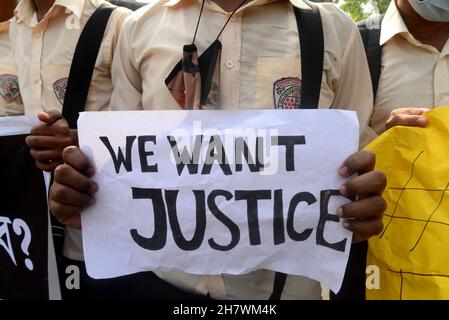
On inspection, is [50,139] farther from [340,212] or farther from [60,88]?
[340,212]

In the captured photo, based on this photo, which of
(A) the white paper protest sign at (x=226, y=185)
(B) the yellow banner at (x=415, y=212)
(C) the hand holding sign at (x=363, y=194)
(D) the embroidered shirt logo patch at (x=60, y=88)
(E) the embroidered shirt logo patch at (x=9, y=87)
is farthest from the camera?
(E) the embroidered shirt logo patch at (x=9, y=87)

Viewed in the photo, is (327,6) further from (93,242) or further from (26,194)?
(26,194)

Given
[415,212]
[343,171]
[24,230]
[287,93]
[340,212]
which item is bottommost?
[24,230]

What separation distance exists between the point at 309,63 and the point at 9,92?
141 centimetres

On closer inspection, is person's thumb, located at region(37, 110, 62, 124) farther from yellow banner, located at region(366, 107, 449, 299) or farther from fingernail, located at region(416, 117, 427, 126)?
fingernail, located at region(416, 117, 427, 126)

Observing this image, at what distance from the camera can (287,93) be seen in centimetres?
176

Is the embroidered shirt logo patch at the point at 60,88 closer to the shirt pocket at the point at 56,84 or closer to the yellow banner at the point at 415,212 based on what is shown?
the shirt pocket at the point at 56,84

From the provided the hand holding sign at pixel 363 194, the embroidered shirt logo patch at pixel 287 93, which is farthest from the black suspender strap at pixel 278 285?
the embroidered shirt logo patch at pixel 287 93

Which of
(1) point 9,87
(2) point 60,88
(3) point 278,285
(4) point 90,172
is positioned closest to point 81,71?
(2) point 60,88

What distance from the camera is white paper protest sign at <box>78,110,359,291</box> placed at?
1619 millimetres

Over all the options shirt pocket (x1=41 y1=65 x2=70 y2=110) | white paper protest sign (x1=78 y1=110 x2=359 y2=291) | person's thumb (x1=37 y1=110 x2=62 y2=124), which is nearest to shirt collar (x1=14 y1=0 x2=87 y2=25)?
shirt pocket (x1=41 y1=65 x2=70 y2=110)

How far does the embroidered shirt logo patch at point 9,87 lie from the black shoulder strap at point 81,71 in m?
0.38

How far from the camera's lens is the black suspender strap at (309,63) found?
1744 millimetres

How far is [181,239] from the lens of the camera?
164cm
